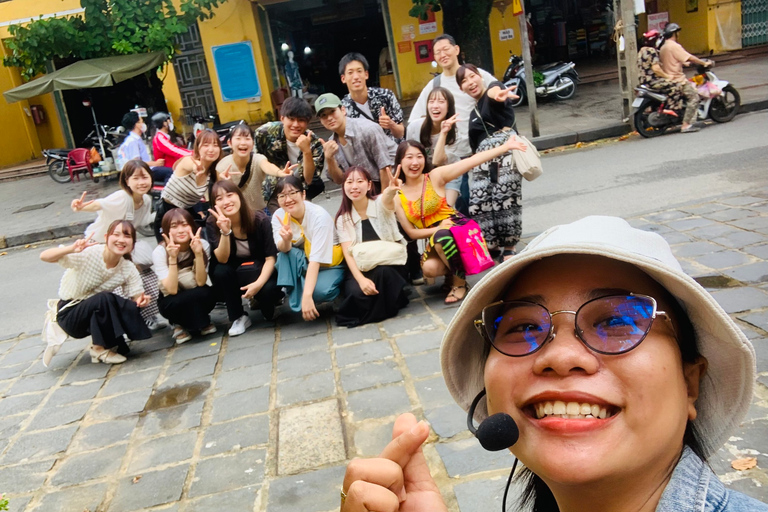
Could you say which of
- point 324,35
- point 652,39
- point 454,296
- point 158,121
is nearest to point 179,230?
point 454,296

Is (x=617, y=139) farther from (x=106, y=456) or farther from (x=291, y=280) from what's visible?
(x=106, y=456)

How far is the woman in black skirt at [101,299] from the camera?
4.77 m

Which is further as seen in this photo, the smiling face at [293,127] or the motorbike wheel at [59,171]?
the motorbike wheel at [59,171]

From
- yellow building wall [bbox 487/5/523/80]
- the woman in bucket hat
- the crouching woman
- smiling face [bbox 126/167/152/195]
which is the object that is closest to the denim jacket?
the woman in bucket hat

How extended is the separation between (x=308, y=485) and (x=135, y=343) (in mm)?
2995

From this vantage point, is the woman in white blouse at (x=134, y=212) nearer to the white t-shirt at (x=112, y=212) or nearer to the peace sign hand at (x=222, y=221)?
the white t-shirt at (x=112, y=212)

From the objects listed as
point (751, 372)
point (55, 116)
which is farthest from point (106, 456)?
point (55, 116)

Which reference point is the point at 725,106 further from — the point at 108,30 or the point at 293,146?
the point at 108,30

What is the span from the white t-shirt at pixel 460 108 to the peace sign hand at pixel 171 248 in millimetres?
2357

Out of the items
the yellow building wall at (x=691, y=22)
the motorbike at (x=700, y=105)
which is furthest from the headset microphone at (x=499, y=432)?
the yellow building wall at (x=691, y=22)

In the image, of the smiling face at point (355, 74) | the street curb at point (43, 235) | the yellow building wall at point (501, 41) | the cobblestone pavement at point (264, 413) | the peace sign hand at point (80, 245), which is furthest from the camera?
the yellow building wall at point (501, 41)

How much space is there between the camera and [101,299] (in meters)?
4.79

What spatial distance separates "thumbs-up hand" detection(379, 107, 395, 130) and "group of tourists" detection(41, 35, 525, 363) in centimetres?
2

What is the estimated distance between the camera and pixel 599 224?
1226 mm
